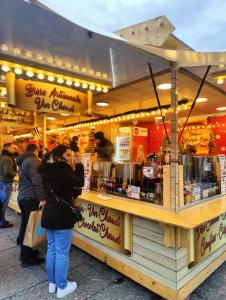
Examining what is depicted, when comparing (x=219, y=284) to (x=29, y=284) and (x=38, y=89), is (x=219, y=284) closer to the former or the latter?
(x=29, y=284)

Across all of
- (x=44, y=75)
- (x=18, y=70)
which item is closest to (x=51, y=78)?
(x=44, y=75)

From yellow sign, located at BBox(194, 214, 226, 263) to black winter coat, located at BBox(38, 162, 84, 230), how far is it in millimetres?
1345

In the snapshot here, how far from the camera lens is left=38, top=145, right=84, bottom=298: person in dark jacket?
2.13m

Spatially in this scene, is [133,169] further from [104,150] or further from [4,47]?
[4,47]

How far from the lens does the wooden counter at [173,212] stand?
6.73 ft

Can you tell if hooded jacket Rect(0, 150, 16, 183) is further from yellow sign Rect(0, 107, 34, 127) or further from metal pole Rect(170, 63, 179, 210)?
metal pole Rect(170, 63, 179, 210)

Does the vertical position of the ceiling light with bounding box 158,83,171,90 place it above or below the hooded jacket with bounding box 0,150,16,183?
above

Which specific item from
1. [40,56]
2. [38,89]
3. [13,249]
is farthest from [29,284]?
[40,56]

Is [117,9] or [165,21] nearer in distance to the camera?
[165,21]

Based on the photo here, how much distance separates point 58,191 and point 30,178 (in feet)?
3.34

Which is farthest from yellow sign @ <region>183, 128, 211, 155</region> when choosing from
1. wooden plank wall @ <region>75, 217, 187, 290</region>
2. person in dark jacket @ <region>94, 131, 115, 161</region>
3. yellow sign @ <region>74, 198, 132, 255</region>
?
wooden plank wall @ <region>75, 217, 187, 290</region>

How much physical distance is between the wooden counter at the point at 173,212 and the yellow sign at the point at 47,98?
4.38 ft

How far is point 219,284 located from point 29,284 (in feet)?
6.75

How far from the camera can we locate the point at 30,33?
2223mm
